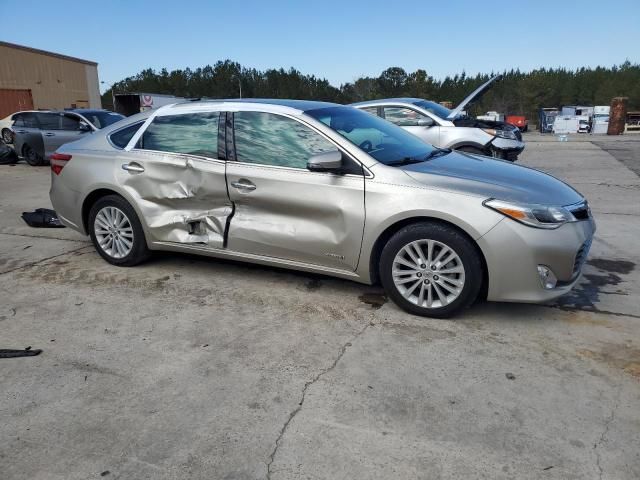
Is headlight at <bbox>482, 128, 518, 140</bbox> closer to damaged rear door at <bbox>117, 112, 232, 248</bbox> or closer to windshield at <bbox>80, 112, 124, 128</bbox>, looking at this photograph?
damaged rear door at <bbox>117, 112, 232, 248</bbox>

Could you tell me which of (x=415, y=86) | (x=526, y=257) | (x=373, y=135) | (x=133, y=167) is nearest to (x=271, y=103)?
(x=373, y=135)

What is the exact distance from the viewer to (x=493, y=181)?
3.71 meters

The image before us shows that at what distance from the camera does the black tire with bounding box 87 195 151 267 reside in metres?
4.78

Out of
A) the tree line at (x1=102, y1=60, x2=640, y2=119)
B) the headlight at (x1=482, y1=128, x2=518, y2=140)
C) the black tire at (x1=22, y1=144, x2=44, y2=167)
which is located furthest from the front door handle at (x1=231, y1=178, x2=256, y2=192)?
the tree line at (x1=102, y1=60, x2=640, y2=119)

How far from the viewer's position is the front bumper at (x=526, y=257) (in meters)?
3.39

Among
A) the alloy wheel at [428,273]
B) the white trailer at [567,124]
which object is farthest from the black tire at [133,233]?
the white trailer at [567,124]

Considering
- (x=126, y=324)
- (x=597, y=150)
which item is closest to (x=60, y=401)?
(x=126, y=324)

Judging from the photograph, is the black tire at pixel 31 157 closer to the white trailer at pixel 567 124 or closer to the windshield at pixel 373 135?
the windshield at pixel 373 135

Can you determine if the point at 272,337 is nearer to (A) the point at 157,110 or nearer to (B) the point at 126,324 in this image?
(B) the point at 126,324

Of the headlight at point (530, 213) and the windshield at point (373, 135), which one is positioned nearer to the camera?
the headlight at point (530, 213)

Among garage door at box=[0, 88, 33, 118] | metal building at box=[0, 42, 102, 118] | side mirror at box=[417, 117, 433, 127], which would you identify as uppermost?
metal building at box=[0, 42, 102, 118]

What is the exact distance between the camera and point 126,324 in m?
3.77

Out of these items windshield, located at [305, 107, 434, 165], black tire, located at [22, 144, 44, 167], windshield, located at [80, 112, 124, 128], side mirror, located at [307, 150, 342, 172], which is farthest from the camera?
black tire, located at [22, 144, 44, 167]

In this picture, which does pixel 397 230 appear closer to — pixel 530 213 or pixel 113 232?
pixel 530 213
